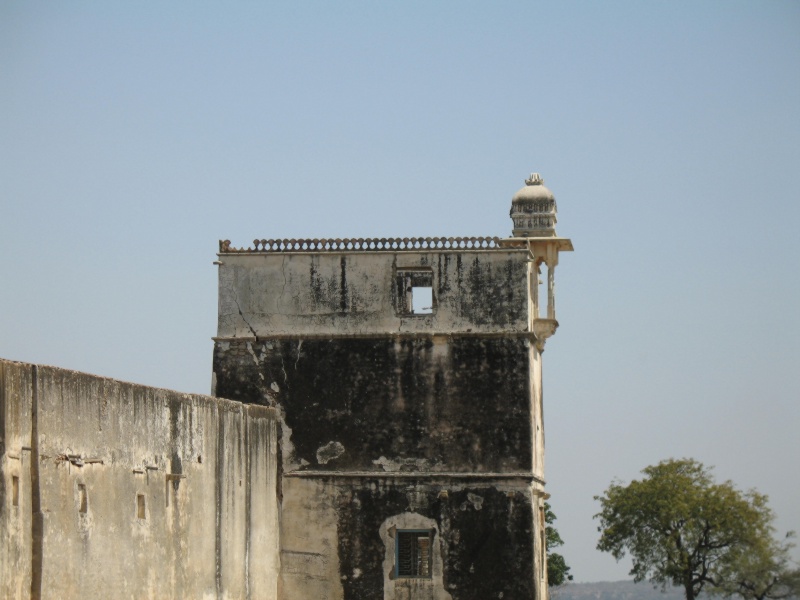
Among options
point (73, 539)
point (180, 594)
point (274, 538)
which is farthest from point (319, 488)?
point (73, 539)

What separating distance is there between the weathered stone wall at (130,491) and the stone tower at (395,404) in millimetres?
737

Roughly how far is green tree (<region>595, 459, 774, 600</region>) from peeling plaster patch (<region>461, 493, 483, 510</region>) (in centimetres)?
1743

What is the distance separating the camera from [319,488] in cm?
2494

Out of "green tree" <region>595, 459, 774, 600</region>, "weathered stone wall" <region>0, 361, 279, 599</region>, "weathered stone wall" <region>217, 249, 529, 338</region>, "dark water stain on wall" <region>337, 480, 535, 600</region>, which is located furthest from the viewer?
"green tree" <region>595, 459, 774, 600</region>

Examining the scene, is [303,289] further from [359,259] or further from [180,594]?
[180,594]

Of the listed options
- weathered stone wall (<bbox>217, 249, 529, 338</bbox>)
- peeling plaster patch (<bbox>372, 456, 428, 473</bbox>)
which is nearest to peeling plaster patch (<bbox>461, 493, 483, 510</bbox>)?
peeling plaster patch (<bbox>372, 456, 428, 473</bbox>)

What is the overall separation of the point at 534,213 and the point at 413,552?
557 cm

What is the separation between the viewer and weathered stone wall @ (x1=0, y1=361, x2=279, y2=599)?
16.5 metres

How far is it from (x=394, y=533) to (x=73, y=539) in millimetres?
7940

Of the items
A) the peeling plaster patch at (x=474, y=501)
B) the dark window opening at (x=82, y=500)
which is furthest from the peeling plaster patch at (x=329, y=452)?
the dark window opening at (x=82, y=500)

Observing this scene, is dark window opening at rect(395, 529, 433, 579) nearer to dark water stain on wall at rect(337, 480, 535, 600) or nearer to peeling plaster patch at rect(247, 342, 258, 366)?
dark water stain on wall at rect(337, 480, 535, 600)

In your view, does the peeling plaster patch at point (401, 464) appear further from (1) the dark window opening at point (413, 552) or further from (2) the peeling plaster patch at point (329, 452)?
(1) the dark window opening at point (413, 552)

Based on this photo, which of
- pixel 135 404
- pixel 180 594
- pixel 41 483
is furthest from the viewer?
pixel 180 594

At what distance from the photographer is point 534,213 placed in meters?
26.7
